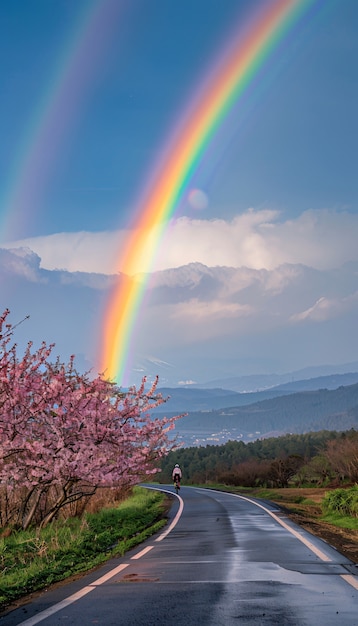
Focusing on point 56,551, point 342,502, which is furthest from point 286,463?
point 56,551

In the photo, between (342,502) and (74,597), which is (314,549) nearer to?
(74,597)

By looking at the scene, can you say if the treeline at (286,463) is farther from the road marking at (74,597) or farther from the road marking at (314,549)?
the road marking at (74,597)

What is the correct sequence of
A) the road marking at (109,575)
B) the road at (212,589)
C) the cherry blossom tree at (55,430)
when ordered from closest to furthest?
the road at (212,589)
the road marking at (109,575)
the cherry blossom tree at (55,430)

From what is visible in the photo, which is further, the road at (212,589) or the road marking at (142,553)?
the road marking at (142,553)

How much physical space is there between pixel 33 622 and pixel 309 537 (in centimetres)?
1045

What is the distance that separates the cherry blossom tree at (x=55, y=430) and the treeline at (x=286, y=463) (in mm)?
20900

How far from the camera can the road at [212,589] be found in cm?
711

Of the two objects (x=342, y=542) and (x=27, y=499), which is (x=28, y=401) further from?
(x=342, y=542)

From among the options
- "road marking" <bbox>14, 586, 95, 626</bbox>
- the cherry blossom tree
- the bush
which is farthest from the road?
the bush

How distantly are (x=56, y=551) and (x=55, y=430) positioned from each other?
4462 mm

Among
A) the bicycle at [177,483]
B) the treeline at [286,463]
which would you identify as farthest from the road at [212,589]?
the bicycle at [177,483]

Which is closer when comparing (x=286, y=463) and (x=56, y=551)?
(x=56, y=551)

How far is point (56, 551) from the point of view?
13.3 meters

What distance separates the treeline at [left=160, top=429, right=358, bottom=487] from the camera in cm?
4356
